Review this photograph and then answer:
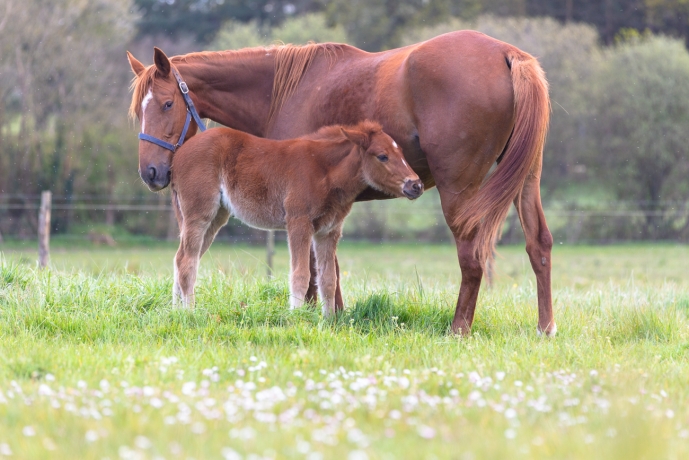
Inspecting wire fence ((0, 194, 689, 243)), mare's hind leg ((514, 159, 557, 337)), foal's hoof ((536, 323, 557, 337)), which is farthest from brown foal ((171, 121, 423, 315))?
wire fence ((0, 194, 689, 243))

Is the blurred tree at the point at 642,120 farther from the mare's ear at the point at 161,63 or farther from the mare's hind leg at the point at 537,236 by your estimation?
the mare's ear at the point at 161,63

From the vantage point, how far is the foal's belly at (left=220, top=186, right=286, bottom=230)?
231 inches

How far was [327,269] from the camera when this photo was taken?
231 inches

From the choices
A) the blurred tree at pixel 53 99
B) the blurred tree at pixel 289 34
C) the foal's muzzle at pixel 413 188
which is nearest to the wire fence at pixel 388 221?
the blurred tree at pixel 53 99

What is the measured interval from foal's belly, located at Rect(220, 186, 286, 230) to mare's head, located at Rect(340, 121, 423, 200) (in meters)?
0.78

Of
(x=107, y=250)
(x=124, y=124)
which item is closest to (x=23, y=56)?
(x=124, y=124)

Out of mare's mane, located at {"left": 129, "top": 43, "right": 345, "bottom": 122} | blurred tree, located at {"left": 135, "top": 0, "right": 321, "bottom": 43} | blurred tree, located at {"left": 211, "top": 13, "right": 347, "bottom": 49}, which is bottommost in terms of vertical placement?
mare's mane, located at {"left": 129, "top": 43, "right": 345, "bottom": 122}

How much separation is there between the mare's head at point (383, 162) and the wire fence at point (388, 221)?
1612 cm

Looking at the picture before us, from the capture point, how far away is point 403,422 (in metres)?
3.11

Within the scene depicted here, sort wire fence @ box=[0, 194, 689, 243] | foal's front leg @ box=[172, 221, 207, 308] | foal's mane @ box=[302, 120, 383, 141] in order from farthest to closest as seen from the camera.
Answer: wire fence @ box=[0, 194, 689, 243] → foal's front leg @ box=[172, 221, 207, 308] → foal's mane @ box=[302, 120, 383, 141]

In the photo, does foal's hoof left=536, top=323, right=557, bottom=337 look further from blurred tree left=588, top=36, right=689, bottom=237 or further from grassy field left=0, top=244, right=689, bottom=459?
blurred tree left=588, top=36, right=689, bottom=237

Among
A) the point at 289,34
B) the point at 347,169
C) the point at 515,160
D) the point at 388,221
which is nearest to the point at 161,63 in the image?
the point at 347,169

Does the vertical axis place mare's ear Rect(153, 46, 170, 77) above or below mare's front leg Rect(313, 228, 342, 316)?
above

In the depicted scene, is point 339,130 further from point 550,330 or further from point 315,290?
point 550,330
